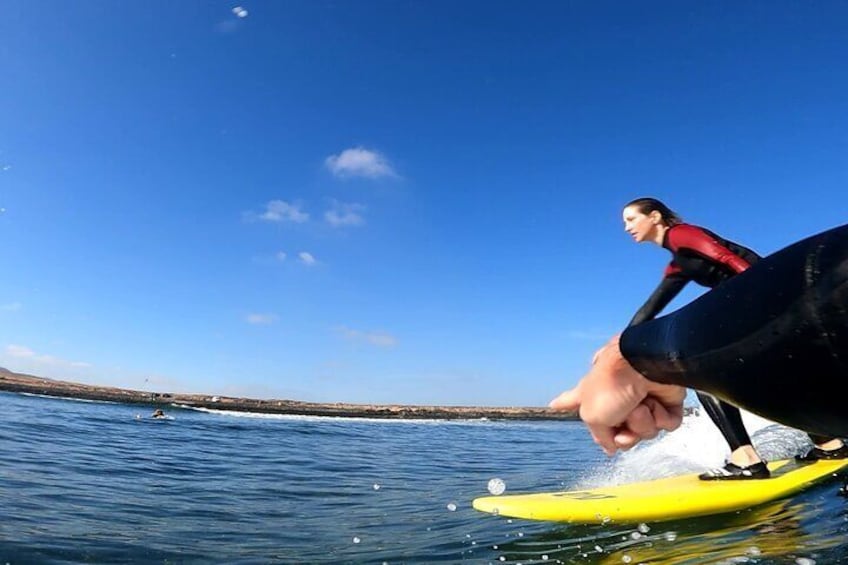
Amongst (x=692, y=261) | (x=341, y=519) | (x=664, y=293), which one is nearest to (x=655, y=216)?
(x=692, y=261)

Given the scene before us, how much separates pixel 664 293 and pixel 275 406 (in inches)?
3514

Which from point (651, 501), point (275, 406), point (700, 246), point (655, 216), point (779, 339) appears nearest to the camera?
point (779, 339)

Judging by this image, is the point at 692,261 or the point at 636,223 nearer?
the point at 636,223

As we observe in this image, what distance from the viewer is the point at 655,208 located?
3.84 m

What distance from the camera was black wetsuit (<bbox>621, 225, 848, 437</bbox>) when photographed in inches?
44.0

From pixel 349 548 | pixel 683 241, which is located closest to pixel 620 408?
pixel 683 241

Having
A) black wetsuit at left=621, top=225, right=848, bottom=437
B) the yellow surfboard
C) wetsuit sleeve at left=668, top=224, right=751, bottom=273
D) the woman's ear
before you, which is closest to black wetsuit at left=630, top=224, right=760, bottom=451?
wetsuit sleeve at left=668, top=224, right=751, bottom=273

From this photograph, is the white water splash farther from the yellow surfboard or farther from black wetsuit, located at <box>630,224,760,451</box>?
black wetsuit, located at <box>630,224,760,451</box>

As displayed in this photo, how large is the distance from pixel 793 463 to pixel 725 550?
3579 mm

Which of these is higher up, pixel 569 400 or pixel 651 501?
pixel 569 400

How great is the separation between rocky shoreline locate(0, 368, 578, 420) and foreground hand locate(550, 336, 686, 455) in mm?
78079

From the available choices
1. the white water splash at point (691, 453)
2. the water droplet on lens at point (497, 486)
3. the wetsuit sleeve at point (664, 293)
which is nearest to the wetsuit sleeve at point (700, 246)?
the wetsuit sleeve at point (664, 293)

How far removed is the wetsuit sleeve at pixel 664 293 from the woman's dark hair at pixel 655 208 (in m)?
0.45

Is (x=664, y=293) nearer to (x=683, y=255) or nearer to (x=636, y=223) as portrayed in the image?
(x=683, y=255)
